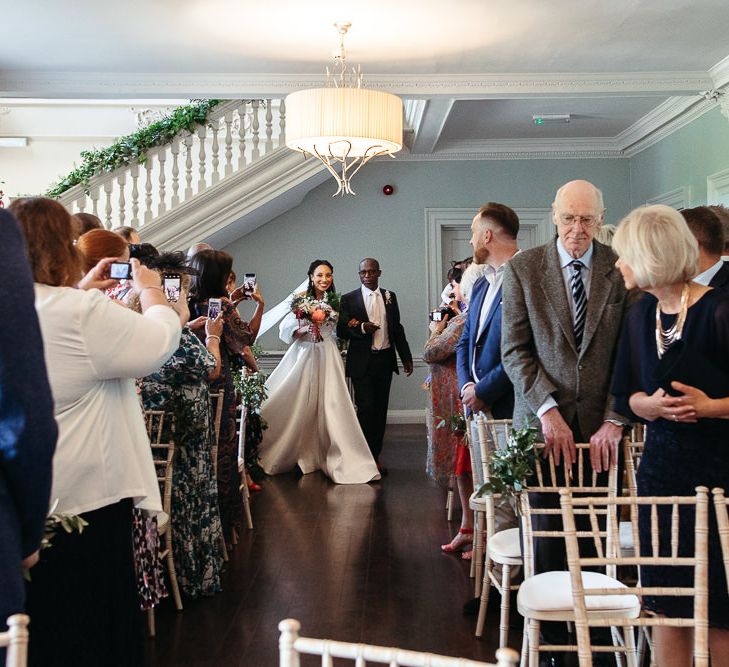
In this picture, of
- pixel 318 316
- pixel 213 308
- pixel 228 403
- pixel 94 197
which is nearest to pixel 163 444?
pixel 213 308

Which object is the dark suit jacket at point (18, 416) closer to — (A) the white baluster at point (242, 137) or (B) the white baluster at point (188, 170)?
(B) the white baluster at point (188, 170)

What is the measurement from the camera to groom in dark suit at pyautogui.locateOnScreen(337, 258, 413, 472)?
8.06 m

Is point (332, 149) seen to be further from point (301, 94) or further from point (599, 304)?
point (599, 304)

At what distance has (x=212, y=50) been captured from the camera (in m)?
6.80

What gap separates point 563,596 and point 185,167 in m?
7.85

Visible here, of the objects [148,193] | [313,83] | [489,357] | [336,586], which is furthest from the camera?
[148,193]

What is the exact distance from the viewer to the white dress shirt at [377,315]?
322 inches

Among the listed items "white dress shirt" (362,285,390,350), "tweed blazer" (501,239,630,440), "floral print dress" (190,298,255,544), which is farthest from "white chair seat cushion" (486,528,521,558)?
"white dress shirt" (362,285,390,350)

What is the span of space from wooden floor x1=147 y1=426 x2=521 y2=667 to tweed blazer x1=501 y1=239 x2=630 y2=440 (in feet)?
3.64

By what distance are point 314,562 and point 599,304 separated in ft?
8.34

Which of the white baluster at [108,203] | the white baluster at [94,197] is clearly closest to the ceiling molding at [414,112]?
the white baluster at [108,203]

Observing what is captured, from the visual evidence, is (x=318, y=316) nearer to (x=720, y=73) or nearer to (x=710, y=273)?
(x=720, y=73)

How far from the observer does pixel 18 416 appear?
5.36 ft

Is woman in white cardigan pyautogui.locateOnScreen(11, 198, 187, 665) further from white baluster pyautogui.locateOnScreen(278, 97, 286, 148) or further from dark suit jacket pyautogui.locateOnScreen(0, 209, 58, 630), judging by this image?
white baluster pyautogui.locateOnScreen(278, 97, 286, 148)
